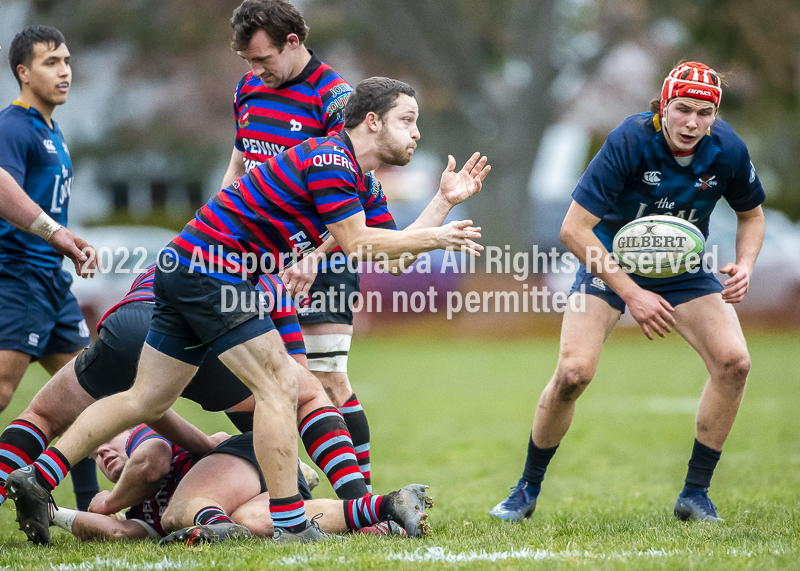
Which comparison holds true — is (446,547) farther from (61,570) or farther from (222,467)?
(61,570)

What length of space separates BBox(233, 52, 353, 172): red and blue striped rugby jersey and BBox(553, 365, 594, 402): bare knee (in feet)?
5.71

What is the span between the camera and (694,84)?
4.24 m

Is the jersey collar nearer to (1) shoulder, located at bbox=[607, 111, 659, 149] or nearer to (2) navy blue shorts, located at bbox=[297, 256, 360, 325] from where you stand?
(2) navy blue shorts, located at bbox=[297, 256, 360, 325]

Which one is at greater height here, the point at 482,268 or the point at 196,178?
the point at 196,178

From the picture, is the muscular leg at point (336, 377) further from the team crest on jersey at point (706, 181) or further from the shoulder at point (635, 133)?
the team crest on jersey at point (706, 181)

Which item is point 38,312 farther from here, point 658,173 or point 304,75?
point 658,173


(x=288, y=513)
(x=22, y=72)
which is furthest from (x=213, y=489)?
(x=22, y=72)

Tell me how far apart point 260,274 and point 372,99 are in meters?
0.94

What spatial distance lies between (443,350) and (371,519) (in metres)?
12.6

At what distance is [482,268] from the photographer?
754 inches

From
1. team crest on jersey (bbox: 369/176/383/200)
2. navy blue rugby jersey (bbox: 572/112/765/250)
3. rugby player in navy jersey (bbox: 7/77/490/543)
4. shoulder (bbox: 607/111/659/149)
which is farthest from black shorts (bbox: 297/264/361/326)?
shoulder (bbox: 607/111/659/149)

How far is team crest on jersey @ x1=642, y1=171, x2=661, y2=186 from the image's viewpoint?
451 cm

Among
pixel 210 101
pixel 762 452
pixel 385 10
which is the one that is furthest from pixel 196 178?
pixel 762 452

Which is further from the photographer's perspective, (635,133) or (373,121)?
(635,133)
